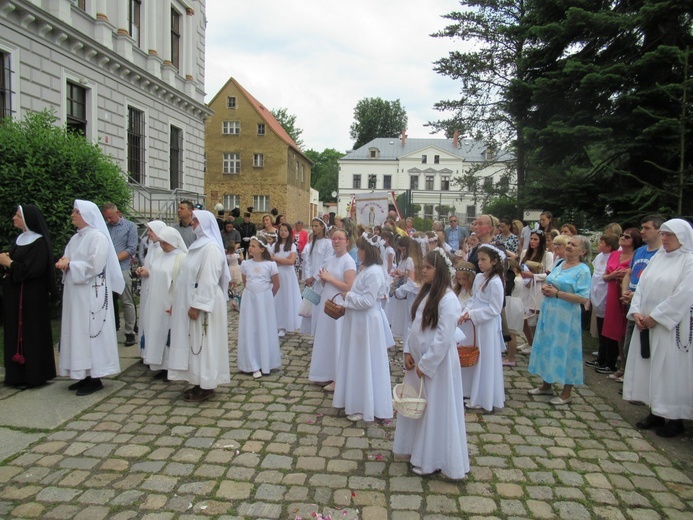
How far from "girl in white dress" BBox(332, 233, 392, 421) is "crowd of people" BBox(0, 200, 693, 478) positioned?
0.04 feet

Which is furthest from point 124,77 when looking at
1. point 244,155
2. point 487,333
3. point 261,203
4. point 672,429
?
point 261,203

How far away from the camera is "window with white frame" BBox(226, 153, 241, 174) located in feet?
151

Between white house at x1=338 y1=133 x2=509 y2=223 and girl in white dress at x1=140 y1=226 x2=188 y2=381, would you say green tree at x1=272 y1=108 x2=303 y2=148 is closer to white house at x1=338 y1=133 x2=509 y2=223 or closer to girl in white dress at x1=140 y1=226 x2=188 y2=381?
white house at x1=338 y1=133 x2=509 y2=223

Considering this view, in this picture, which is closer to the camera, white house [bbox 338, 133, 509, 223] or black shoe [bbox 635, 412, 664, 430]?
black shoe [bbox 635, 412, 664, 430]

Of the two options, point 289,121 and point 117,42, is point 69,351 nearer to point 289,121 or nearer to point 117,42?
point 117,42

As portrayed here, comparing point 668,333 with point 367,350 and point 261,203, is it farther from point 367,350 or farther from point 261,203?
point 261,203

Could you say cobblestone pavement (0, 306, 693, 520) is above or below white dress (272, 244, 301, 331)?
below

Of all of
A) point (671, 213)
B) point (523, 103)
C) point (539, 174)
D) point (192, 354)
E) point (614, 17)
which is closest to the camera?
point (192, 354)

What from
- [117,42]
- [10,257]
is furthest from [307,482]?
[117,42]

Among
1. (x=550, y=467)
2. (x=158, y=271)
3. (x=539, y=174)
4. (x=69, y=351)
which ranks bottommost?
(x=550, y=467)

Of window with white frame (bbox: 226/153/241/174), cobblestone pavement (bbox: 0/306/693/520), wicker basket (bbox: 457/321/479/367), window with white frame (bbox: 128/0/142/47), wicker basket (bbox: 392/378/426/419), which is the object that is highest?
window with white frame (bbox: 128/0/142/47)

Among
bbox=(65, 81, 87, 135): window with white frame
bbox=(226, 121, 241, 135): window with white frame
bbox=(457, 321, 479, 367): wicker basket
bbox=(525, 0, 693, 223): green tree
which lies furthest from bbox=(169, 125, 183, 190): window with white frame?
bbox=(226, 121, 241, 135): window with white frame

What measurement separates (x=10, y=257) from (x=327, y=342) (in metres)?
3.84

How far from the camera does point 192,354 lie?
5.36 m
